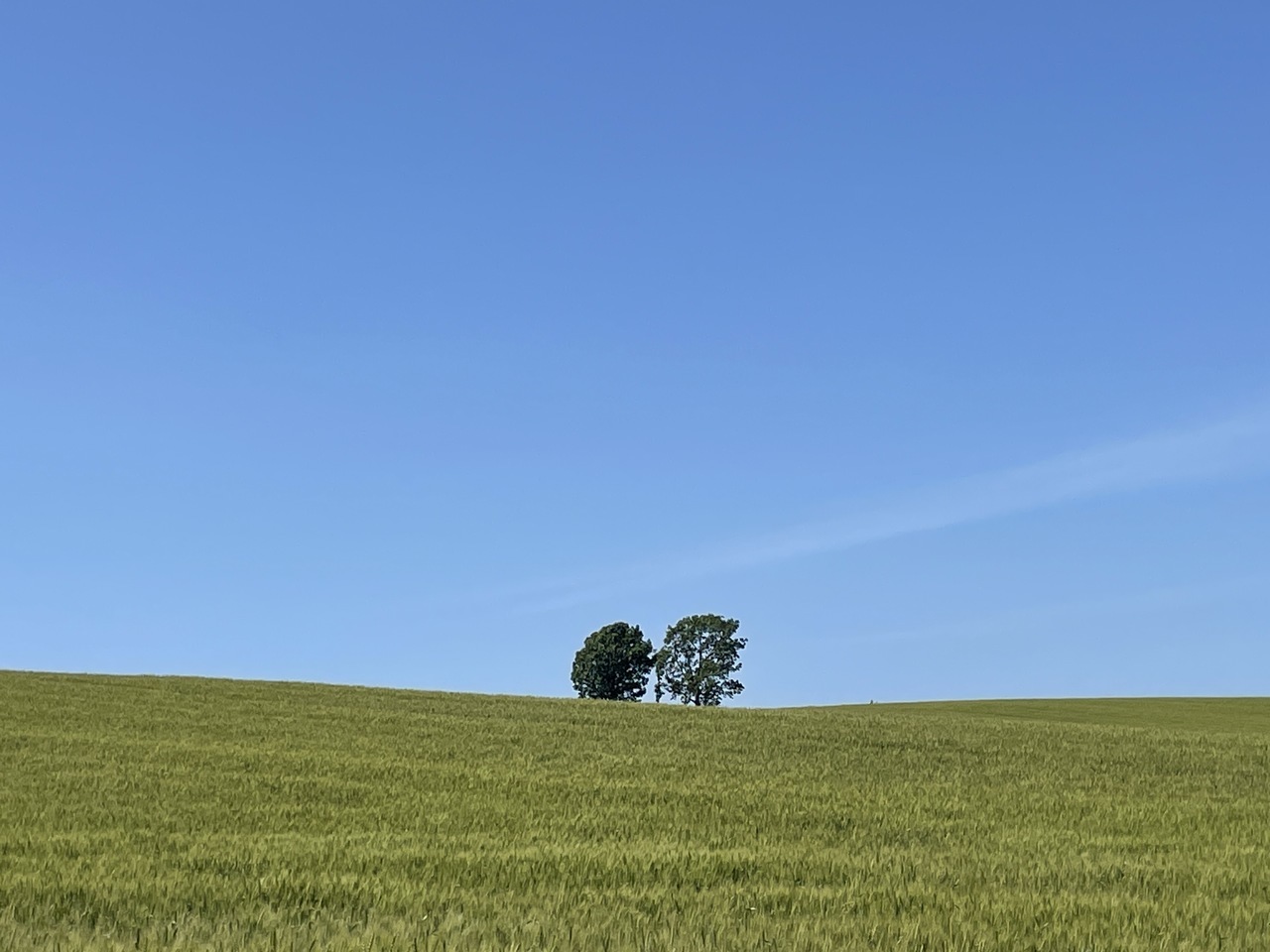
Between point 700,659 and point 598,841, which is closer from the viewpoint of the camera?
point 598,841

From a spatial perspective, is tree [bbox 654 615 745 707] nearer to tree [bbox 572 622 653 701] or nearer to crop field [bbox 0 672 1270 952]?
tree [bbox 572 622 653 701]

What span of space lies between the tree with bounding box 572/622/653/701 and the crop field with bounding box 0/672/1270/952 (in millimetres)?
58621

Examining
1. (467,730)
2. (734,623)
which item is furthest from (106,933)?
(734,623)

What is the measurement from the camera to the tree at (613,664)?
8625 centimetres

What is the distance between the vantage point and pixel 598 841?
465 inches

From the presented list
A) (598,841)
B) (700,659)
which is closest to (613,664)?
(700,659)

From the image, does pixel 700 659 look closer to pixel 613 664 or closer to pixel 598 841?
pixel 613 664

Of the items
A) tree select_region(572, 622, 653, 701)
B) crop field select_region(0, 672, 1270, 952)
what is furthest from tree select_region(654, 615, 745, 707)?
crop field select_region(0, 672, 1270, 952)

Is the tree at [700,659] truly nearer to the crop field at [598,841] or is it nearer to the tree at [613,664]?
the tree at [613,664]

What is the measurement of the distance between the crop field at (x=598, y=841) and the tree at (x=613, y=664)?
5862 cm

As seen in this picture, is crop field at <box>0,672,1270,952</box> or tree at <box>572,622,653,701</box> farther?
tree at <box>572,622,653,701</box>

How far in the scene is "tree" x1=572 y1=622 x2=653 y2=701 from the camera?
86.2 meters

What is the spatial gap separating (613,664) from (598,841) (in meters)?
75.4

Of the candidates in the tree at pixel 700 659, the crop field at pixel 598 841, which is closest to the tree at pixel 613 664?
the tree at pixel 700 659
